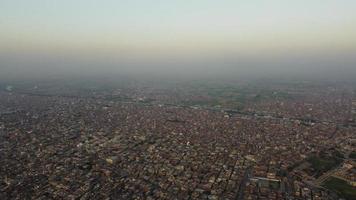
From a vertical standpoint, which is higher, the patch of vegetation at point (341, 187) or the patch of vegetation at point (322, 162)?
the patch of vegetation at point (322, 162)

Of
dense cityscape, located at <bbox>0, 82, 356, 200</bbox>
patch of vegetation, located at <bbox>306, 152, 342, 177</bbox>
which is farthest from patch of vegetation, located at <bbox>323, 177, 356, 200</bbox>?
patch of vegetation, located at <bbox>306, 152, 342, 177</bbox>

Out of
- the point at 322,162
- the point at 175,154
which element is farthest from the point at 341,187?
the point at 175,154

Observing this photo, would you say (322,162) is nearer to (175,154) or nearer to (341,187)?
(341,187)

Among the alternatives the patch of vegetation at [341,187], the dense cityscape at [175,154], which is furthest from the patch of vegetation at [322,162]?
the patch of vegetation at [341,187]

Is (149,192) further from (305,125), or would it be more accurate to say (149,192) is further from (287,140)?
(305,125)

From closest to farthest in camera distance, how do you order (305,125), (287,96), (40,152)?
(40,152), (305,125), (287,96)

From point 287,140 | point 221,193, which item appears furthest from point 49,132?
point 287,140

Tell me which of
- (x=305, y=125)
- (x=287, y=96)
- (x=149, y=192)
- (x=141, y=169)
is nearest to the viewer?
(x=149, y=192)

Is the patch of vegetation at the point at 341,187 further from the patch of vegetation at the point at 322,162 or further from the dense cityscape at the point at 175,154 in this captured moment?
the patch of vegetation at the point at 322,162
